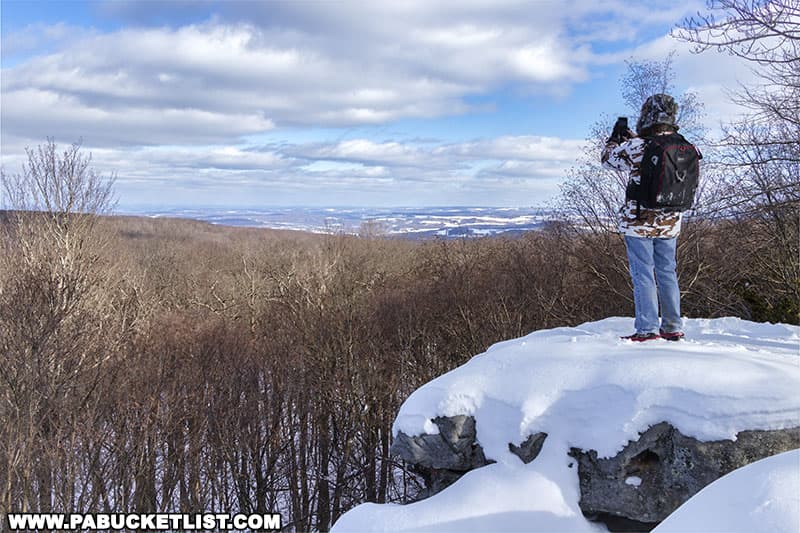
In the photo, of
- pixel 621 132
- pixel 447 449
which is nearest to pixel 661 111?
pixel 621 132

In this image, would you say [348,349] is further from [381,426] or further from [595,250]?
[595,250]

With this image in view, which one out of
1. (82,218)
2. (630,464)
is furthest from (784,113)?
(82,218)

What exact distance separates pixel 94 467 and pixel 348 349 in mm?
8489

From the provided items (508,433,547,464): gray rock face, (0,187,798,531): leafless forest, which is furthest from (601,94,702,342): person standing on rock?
(0,187,798,531): leafless forest

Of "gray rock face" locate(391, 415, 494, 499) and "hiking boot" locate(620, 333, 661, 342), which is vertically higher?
"hiking boot" locate(620, 333, 661, 342)

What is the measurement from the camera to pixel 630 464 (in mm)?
3938

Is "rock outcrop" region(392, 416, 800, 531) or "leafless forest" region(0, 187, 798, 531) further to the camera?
"leafless forest" region(0, 187, 798, 531)

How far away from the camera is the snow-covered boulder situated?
369 centimetres

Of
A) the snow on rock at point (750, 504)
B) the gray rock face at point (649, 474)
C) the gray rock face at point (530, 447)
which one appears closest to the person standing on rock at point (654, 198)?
the gray rock face at point (649, 474)

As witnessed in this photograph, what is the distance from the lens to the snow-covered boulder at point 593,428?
3693 mm

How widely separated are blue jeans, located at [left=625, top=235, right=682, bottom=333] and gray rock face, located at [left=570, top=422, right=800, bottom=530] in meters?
1.34

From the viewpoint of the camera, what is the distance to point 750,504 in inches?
83.1

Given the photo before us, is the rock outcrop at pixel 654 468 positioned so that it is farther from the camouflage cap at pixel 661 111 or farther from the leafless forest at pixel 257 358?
the leafless forest at pixel 257 358

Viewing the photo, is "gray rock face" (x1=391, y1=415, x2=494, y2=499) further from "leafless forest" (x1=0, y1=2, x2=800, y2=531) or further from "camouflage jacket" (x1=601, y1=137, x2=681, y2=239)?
"leafless forest" (x1=0, y1=2, x2=800, y2=531)
